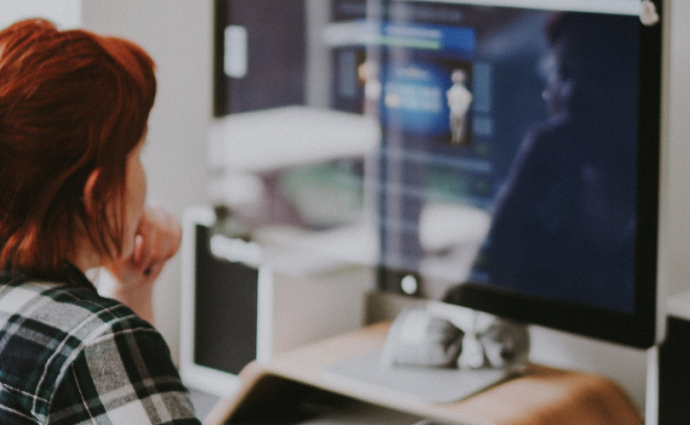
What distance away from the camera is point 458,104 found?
1.31 m

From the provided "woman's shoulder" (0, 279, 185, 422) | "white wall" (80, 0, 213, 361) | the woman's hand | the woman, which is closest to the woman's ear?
the woman

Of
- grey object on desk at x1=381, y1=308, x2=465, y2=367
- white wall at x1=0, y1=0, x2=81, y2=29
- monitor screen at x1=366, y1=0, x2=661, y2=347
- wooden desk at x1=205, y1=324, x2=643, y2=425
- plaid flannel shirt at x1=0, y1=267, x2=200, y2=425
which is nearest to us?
plaid flannel shirt at x1=0, y1=267, x2=200, y2=425

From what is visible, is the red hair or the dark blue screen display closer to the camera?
the red hair

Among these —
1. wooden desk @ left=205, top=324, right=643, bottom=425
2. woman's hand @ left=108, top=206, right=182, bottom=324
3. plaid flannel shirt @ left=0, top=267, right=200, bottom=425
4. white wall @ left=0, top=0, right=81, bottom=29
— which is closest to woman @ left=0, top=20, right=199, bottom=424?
plaid flannel shirt @ left=0, top=267, right=200, bottom=425

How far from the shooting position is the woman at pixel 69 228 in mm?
830

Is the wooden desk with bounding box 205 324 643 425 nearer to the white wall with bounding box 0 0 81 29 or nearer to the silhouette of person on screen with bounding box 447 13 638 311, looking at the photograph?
the silhouette of person on screen with bounding box 447 13 638 311

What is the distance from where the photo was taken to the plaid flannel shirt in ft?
2.70

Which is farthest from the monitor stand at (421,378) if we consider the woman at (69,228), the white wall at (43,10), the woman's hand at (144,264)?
the white wall at (43,10)

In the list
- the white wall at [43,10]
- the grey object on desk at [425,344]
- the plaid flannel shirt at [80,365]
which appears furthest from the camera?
the white wall at [43,10]

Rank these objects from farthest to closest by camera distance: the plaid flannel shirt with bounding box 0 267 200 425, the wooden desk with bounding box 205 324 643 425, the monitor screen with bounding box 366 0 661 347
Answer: the wooden desk with bounding box 205 324 643 425, the monitor screen with bounding box 366 0 661 347, the plaid flannel shirt with bounding box 0 267 200 425

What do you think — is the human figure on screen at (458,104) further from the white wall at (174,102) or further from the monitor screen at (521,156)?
the white wall at (174,102)

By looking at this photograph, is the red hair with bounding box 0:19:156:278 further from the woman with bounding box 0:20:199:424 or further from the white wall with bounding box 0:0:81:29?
the white wall with bounding box 0:0:81:29

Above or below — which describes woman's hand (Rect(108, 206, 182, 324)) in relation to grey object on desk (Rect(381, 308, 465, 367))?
above

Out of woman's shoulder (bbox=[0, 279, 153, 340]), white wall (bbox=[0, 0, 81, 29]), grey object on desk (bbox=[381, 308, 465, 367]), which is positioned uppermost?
white wall (bbox=[0, 0, 81, 29])
